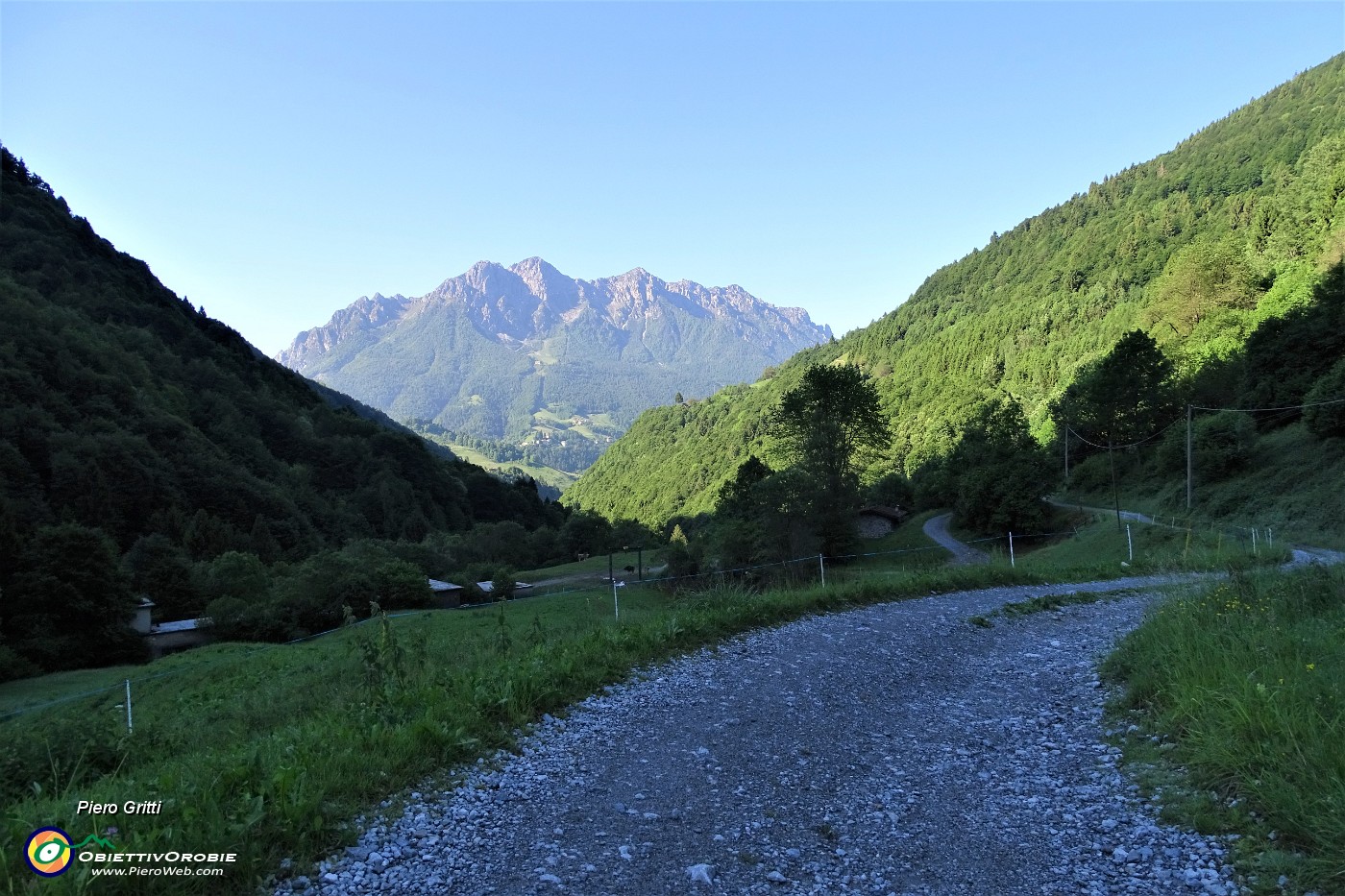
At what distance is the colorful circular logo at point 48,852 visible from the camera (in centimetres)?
395

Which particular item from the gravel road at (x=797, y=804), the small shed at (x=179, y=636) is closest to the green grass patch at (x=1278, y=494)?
the gravel road at (x=797, y=804)

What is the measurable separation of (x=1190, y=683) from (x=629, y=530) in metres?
112

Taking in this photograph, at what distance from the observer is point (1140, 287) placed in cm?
12750

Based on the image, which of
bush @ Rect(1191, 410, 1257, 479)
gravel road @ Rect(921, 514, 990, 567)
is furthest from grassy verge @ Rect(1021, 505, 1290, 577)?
bush @ Rect(1191, 410, 1257, 479)

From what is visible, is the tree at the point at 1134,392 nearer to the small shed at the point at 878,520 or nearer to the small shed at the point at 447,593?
the small shed at the point at 878,520

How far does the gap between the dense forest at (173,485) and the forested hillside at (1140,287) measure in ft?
164

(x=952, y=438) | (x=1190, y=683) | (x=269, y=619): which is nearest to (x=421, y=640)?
(x=1190, y=683)

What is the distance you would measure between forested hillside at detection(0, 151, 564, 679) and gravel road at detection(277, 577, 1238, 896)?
49.5m

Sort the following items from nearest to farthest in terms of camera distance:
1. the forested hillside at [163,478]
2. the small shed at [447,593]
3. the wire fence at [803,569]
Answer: the wire fence at [803,569] < the forested hillside at [163,478] < the small shed at [447,593]

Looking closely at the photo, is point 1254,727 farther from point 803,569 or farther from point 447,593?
point 447,593

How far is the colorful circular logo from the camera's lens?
13.0 ft

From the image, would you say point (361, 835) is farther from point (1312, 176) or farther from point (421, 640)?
point (1312, 176)

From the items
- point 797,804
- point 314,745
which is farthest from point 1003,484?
point 314,745

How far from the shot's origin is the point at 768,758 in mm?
6672
